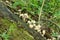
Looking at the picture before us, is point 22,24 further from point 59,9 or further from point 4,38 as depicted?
point 59,9

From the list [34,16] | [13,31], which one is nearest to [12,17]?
[13,31]

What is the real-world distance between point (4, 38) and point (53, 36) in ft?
2.73

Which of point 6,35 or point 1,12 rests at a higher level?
point 1,12

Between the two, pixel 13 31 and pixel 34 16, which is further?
pixel 34 16

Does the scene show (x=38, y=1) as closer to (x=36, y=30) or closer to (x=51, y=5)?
(x=51, y=5)

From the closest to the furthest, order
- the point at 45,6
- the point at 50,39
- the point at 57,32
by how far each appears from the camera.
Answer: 1. the point at 50,39
2. the point at 57,32
3. the point at 45,6

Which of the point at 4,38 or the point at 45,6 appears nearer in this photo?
the point at 4,38

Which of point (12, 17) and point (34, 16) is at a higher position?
point (12, 17)

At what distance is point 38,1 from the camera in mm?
3451

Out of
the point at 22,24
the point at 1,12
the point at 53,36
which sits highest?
the point at 1,12

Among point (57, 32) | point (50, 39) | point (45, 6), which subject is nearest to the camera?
point (50, 39)

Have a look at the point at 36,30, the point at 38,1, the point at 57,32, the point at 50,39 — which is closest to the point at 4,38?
the point at 36,30

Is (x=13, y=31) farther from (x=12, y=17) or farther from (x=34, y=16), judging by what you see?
(x=34, y=16)

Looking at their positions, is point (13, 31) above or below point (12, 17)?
below
